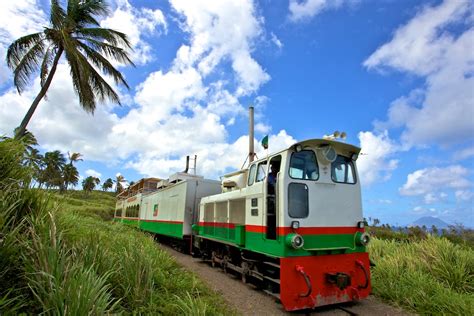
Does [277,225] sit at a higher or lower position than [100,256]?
higher

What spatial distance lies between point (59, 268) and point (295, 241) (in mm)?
3856

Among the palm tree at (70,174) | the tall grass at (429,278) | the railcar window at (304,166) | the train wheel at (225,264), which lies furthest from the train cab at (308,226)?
the palm tree at (70,174)

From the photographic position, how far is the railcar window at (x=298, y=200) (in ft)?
19.9

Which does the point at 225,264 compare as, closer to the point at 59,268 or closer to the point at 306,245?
the point at 306,245

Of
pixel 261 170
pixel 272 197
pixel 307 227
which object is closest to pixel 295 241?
pixel 307 227

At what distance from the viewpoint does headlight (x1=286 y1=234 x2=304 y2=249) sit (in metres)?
5.64

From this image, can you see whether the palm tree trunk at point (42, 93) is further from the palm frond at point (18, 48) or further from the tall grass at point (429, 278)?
the tall grass at point (429, 278)

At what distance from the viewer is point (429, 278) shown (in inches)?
273

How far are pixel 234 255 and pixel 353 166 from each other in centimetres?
411

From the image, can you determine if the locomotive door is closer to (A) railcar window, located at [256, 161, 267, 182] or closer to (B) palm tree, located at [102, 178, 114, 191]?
(A) railcar window, located at [256, 161, 267, 182]

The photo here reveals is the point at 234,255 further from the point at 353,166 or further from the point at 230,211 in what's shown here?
the point at 353,166

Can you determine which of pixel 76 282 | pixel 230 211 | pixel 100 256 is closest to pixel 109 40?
pixel 230 211

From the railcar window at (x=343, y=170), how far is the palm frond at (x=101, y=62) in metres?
11.7

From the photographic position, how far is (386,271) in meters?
7.63
